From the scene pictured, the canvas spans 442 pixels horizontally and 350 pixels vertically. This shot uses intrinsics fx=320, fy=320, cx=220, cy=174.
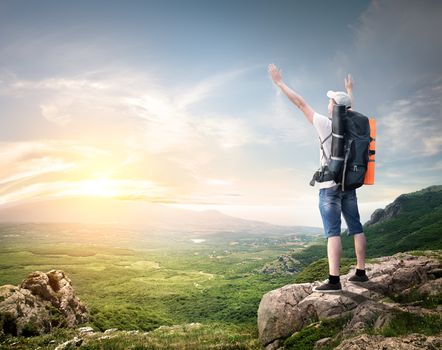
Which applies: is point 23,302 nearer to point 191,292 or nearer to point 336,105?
point 336,105

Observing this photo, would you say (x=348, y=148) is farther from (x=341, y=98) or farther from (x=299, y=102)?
(x=299, y=102)

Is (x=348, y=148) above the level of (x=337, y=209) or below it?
above

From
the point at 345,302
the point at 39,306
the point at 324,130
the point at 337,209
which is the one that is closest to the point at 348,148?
the point at 324,130

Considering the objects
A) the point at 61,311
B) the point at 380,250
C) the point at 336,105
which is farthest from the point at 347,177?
the point at 380,250

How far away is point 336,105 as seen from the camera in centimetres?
920

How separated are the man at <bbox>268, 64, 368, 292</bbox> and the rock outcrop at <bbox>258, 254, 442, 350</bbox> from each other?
66 cm

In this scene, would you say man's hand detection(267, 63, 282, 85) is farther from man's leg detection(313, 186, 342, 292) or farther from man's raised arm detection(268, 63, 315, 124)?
man's leg detection(313, 186, 342, 292)

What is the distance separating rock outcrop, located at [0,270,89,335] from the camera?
1126 inches

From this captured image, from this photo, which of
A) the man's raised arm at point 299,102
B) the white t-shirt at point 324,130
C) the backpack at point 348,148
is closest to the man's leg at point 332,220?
the white t-shirt at point 324,130

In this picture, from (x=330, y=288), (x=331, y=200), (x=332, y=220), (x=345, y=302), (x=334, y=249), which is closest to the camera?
(x=334, y=249)

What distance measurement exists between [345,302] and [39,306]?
34.7m

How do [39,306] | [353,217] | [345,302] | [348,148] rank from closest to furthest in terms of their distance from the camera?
[348,148] → [353,217] → [345,302] → [39,306]

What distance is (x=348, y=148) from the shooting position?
913 cm

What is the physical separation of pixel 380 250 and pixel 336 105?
171 metres
